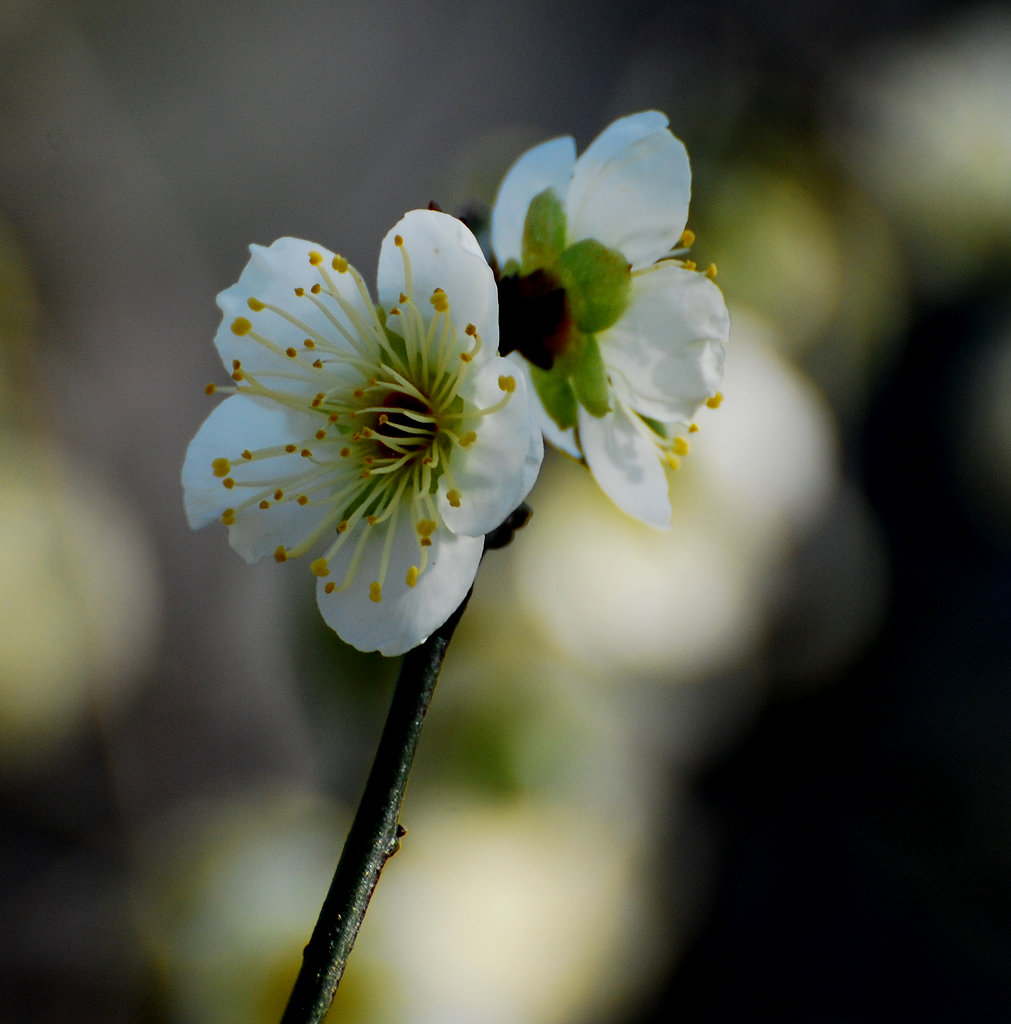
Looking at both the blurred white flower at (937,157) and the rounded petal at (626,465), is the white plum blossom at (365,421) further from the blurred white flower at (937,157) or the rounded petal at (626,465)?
the blurred white flower at (937,157)

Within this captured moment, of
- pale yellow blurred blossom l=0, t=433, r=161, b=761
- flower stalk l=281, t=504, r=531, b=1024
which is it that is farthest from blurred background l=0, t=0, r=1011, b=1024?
flower stalk l=281, t=504, r=531, b=1024

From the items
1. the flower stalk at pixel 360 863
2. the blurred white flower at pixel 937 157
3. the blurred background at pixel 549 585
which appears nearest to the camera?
the flower stalk at pixel 360 863

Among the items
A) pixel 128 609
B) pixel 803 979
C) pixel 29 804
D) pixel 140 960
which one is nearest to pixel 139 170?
pixel 128 609

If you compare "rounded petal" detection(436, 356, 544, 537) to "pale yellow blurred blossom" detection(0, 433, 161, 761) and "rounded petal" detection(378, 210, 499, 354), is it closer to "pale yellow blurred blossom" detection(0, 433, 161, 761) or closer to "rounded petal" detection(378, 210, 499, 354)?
"rounded petal" detection(378, 210, 499, 354)

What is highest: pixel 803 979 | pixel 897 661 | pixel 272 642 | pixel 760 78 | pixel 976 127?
pixel 760 78

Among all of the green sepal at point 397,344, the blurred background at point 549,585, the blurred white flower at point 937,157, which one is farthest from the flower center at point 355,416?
the blurred white flower at point 937,157

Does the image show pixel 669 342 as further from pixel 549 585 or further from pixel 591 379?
pixel 549 585

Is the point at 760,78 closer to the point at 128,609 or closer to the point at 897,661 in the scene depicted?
the point at 897,661

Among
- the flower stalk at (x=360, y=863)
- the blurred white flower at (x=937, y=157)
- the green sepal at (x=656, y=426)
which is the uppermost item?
the blurred white flower at (x=937, y=157)
